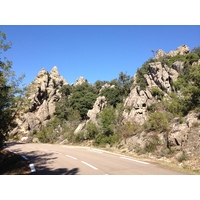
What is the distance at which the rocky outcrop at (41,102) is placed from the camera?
46656 millimetres

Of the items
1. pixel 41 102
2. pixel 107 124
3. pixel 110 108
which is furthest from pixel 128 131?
pixel 41 102

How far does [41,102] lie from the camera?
51.8m

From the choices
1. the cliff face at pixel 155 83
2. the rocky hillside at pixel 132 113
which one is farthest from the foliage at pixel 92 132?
the cliff face at pixel 155 83

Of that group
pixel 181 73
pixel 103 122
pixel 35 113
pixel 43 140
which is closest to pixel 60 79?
pixel 35 113

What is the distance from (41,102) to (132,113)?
30.4 metres

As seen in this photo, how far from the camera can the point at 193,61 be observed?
45.1 m

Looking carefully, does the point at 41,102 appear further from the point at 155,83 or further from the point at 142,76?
the point at 155,83

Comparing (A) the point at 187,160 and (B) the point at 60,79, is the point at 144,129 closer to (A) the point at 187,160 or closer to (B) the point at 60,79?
(A) the point at 187,160

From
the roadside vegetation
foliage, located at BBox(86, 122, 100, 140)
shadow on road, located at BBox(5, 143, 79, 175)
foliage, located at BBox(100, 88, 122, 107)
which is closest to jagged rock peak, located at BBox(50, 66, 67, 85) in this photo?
the roadside vegetation

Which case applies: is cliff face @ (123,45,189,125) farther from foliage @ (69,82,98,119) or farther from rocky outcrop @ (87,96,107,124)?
foliage @ (69,82,98,119)

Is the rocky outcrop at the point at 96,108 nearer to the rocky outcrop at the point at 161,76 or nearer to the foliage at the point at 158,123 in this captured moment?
the rocky outcrop at the point at 161,76

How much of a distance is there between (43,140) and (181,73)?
30.8m

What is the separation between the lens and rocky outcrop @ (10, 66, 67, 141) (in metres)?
46.7

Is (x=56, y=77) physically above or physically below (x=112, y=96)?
above
